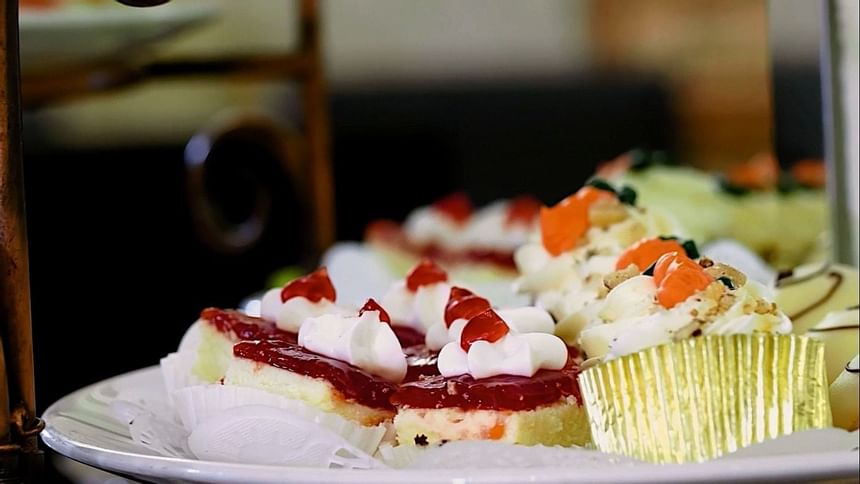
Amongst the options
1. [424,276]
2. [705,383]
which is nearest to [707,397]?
[705,383]

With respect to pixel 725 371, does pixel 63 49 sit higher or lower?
higher

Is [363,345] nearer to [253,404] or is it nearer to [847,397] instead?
[253,404]

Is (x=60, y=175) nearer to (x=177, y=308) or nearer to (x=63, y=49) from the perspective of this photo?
(x=177, y=308)

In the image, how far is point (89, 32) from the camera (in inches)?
55.7

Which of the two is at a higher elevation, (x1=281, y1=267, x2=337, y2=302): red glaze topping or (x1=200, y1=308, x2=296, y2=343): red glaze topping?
(x1=281, y1=267, x2=337, y2=302): red glaze topping

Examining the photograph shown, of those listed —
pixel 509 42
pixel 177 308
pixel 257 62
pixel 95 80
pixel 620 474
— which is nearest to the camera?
pixel 620 474

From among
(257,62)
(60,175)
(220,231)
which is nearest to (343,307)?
(257,62)

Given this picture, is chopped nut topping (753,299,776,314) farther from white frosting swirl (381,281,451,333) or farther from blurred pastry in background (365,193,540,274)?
blurred pastry in background (365,193,540,274)

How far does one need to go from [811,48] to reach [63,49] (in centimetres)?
92

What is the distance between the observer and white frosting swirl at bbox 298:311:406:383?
708 millimetres

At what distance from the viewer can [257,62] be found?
164 cm

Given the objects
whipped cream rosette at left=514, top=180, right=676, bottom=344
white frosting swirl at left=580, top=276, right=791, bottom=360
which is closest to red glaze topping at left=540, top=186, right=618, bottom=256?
whipped cream rosette at left=514, top=180, right=676, bottom=344

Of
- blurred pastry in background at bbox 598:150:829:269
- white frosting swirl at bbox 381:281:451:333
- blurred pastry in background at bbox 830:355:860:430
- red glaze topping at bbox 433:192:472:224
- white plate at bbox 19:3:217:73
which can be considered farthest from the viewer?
red glaze topping at bbox 433:192:472:224

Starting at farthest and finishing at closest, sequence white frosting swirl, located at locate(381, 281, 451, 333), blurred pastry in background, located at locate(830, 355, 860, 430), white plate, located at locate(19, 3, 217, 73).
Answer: white plate, located at locate(19, 3, 217, 73) < white frosting swirl, located at locate(381, 281, 451, 333) < blurred pastry in background, located at locate(830, 355, 860, 430)
